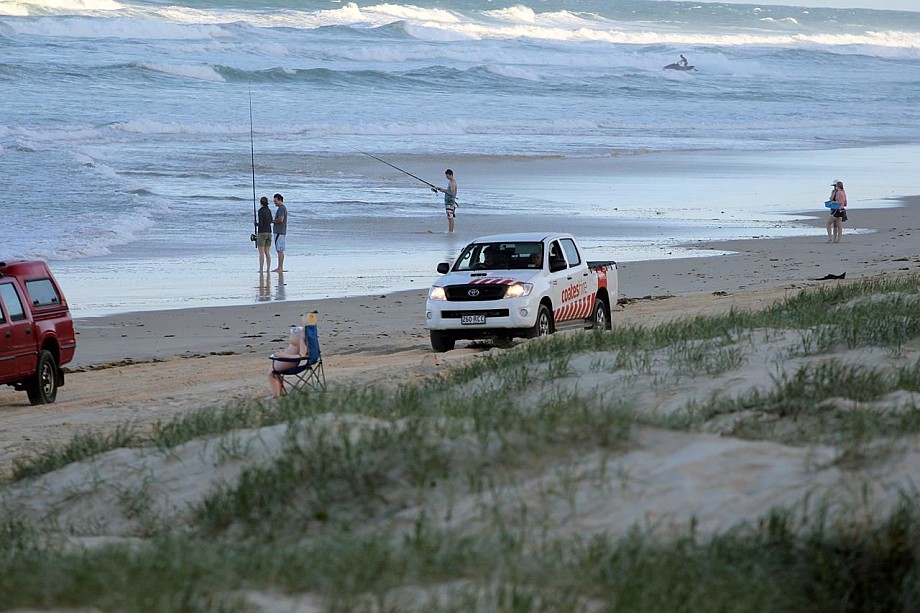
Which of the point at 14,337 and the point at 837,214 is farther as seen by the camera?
the point at 837,214

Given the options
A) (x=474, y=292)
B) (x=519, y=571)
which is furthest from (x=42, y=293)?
(x=519, y=571)

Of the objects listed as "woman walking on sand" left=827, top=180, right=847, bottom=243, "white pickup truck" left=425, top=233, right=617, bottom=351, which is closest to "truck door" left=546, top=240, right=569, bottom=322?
"white pickup truck" left=425, top=233, right=617, bottom=351

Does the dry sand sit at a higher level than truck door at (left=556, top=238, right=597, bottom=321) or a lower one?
lower

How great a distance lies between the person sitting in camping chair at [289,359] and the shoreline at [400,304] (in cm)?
469

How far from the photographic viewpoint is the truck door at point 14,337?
13531 mm

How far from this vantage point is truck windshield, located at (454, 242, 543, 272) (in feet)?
53.8

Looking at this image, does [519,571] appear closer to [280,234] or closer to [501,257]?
[501,257]

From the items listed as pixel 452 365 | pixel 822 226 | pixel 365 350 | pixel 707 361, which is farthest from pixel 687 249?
pixel 707 361

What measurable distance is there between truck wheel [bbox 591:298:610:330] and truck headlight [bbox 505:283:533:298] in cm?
165

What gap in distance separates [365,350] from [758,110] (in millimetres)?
60780

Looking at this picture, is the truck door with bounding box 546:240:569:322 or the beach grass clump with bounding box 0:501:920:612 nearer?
the beach grass clump with bounding box 0:501:920:612

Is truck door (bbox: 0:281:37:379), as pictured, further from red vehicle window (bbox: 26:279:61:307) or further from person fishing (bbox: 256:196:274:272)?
person fishing (bbox: 256:196:274:272)

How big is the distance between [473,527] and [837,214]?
72.3 ft

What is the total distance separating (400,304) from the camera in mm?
19828
